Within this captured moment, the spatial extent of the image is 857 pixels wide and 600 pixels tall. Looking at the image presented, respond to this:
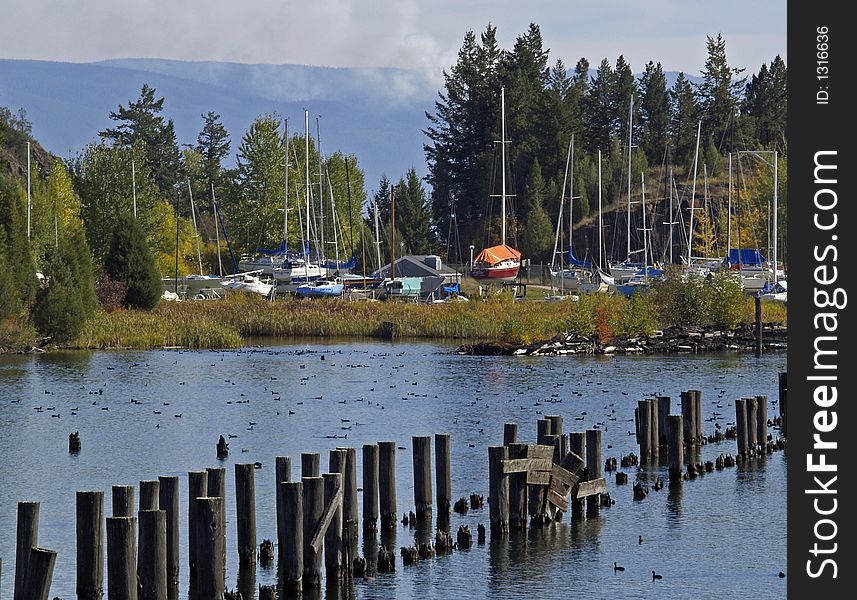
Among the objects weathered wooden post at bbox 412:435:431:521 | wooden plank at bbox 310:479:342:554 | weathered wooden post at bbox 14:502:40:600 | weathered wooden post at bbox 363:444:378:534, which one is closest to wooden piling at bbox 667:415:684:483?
weathered wooden post at bbox 412:435:431:521

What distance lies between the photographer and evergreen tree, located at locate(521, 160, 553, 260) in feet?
392

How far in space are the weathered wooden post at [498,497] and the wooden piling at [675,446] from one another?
6.45m

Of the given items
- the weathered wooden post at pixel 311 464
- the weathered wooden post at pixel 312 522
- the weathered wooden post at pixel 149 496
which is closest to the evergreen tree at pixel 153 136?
the weathered wooden post at pixel 311 464

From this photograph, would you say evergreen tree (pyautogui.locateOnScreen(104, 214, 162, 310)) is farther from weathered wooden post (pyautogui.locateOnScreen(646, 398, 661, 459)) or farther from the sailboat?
weathered wooden post (pyautogui.locateOnScreen(646, 398, 661, 459))

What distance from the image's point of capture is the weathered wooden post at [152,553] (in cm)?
1878

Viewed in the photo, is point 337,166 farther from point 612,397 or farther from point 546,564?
point 546,564

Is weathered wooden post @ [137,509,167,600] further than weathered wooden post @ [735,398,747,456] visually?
No

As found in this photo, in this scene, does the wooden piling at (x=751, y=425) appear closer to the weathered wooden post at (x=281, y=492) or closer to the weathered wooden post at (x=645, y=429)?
the weathered wooden post at (x=645, y=429)

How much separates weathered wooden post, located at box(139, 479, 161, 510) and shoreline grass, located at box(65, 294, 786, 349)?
45.9 m

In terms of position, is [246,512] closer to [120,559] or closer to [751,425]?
[120,559]

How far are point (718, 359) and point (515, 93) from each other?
64.7 metres

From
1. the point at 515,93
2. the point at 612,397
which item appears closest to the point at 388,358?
Result: the point at 612,397

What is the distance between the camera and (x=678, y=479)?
30.4 m

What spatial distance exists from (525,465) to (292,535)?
18.0 feet
